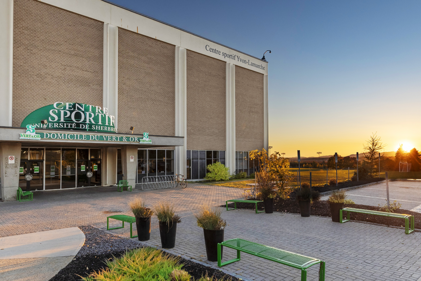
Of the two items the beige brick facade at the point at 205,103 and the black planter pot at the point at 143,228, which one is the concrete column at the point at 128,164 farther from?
the black planter pot at the point at 143,228

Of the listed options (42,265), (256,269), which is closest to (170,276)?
(256,269)

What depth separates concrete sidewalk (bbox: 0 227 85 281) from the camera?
5500 millimetres

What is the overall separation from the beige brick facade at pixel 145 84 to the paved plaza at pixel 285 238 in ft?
39.2

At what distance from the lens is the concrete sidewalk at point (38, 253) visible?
5500 mm

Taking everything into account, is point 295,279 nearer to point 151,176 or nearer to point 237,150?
point 151,176

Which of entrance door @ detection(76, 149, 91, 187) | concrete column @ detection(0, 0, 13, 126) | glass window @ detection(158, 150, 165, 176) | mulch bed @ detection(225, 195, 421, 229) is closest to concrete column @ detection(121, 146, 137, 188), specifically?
entrance door @ detection(76, 149, 91, 187)

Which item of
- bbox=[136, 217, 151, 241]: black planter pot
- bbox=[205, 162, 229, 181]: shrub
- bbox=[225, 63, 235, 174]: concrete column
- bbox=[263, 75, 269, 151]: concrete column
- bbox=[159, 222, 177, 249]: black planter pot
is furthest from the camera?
bbox=[263, 75, 269, 151]: concrete column

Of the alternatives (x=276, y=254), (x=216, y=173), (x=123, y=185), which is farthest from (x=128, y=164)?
(x=276, y=254)

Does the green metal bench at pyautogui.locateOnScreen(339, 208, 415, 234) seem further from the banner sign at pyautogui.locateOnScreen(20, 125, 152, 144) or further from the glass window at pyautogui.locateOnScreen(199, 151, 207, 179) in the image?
the glass window at pyautogui.locateOnScreen(199, 151, 207, 179)

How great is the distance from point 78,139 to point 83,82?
7.41m

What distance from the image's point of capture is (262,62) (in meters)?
37.0

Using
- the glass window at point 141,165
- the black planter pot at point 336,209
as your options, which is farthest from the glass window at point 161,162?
the black planter pot at point 336,209

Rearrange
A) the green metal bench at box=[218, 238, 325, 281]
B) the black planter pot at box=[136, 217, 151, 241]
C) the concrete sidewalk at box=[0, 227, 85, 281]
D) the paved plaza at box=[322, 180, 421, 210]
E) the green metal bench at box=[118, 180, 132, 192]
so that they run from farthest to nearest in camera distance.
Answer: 1. the green metal bench at box=[118, 180, 132, 192]
2. the paved plaza at box=[322, 180, 421, 210]
3. the black planter pot at box=[136, 217, 151, 241]
4. the concrete sidewalk at box=[0, 227, 85, 281]
5. the green metal bench at box=[218, 238, 325, 281]

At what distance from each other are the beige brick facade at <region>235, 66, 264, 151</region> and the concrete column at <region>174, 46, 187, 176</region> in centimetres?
752
